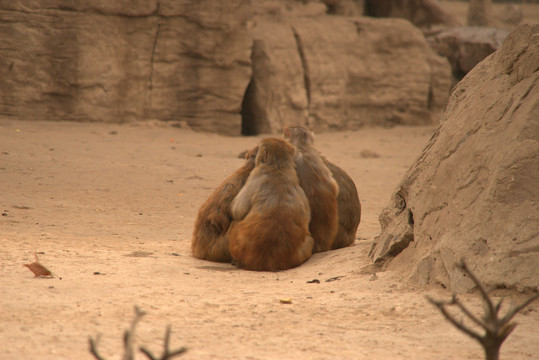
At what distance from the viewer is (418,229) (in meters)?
4.58

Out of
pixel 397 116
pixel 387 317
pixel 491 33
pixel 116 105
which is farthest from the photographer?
pixel 491 33

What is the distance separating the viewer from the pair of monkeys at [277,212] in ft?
16.9

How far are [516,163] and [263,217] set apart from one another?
1.95 m

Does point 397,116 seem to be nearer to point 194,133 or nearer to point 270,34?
point 270,34

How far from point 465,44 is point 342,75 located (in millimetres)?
3611

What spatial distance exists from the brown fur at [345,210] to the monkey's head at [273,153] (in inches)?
26.6

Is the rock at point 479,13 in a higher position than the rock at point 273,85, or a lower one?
higher

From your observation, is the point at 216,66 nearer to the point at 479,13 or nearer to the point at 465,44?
the point at 465,44

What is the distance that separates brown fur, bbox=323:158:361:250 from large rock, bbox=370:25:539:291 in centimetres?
89

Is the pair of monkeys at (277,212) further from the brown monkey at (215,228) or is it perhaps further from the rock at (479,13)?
the rock at (479,13)

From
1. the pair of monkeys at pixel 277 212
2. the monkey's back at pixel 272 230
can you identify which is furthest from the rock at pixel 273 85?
the monkey's back at pixel 272 230

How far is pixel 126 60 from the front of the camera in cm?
1135

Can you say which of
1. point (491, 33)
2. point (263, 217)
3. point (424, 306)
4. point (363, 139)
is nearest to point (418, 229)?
point (424, 306)

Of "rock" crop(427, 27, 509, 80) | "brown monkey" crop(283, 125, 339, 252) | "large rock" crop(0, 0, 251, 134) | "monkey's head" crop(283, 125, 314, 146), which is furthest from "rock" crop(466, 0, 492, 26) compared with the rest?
"brown monkey" crop(283, 125, 339, 252)
